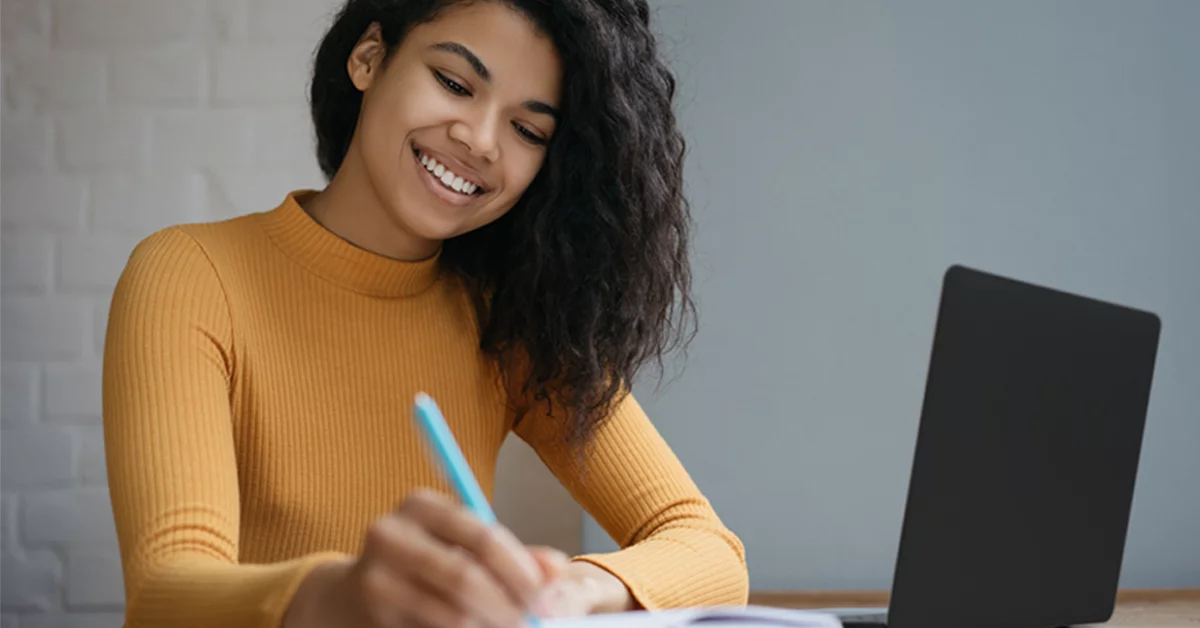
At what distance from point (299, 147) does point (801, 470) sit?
37.9 inches


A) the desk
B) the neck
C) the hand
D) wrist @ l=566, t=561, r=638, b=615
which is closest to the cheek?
the neck

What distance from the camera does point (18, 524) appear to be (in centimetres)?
178

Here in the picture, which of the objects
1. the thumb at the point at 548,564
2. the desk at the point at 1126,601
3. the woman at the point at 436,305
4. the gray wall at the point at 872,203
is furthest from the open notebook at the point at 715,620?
the gray wall at the point at 872,203

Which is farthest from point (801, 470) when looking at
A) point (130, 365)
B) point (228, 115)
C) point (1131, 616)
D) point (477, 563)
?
point (477, 563)

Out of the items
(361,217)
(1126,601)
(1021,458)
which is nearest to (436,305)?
(361,217)

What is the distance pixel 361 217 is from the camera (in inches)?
50.9

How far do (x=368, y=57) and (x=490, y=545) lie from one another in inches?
35.4

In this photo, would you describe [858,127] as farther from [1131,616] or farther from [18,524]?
[18,524]

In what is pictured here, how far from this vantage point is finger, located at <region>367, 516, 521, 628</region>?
0.52 metres

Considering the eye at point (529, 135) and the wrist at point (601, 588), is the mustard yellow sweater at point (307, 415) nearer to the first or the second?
the wrist at point (601, 588)

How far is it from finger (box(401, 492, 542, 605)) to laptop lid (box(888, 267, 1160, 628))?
36 centimetres

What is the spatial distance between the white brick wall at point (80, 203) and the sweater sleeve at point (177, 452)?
674mm

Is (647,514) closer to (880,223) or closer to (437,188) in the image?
(437,188)

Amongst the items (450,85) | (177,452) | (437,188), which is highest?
(450,85)
